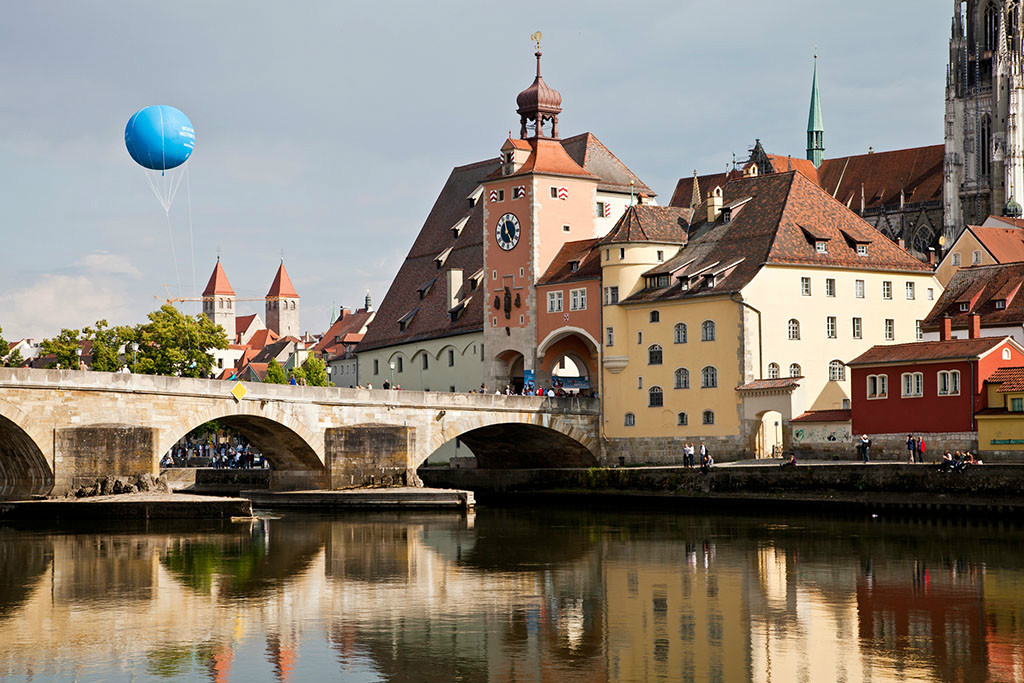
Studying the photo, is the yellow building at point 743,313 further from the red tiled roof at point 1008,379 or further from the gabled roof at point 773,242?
the red tiled roof at point 1008,379

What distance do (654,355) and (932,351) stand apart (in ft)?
46.5

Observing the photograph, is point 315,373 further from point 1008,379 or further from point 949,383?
point 1008,379

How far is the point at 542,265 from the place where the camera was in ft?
237

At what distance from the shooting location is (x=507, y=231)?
73.9 metres

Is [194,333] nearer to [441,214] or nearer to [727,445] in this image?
[441,214]

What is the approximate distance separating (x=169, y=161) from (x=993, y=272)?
48.3m

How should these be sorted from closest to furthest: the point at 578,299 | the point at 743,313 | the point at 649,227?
1. the point at 743,313
2. the point at 649,227
3. the point at 578,299

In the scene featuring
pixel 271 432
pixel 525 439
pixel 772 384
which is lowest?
pixel 525 439

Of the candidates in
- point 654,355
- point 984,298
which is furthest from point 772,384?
point 984,298

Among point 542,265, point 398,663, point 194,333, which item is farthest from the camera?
point 194,333

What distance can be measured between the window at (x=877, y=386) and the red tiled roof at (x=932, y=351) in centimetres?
62

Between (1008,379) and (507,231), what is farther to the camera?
(507,231)

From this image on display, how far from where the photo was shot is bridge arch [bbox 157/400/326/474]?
5178cm

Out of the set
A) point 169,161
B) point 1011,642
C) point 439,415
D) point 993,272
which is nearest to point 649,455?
point 439,415
